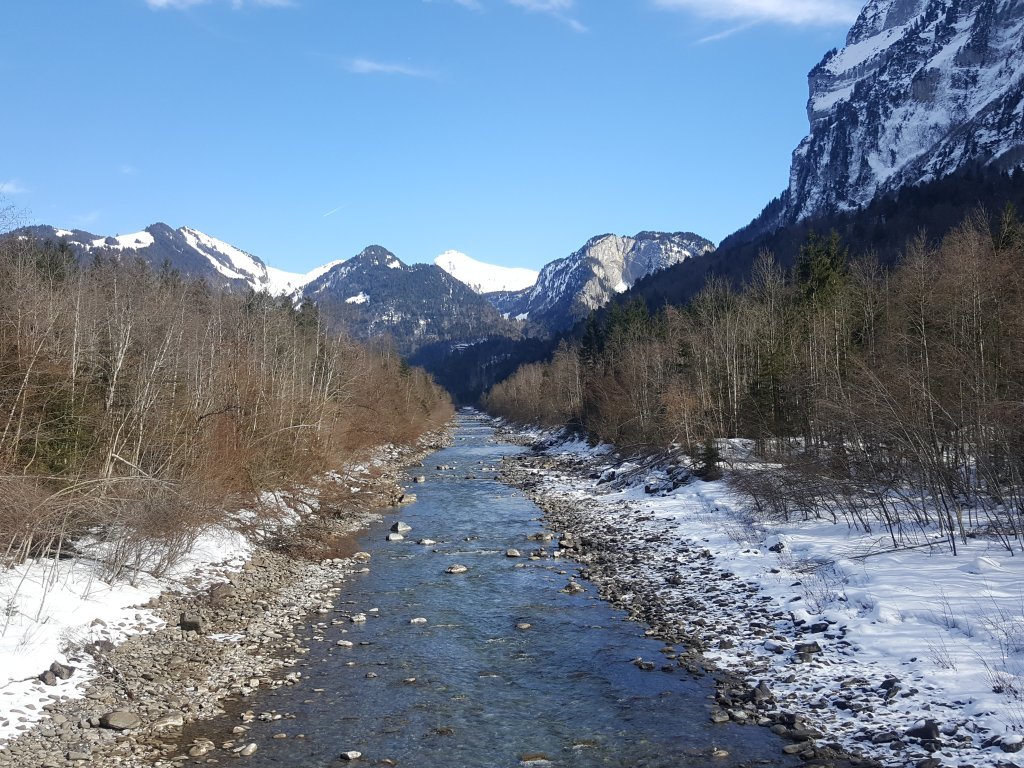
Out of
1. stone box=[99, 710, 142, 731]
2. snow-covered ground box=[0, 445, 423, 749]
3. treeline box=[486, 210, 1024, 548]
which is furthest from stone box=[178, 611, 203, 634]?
treeline box=[486, 210, 1024, 548]

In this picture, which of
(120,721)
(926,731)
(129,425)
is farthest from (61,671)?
(926,731)

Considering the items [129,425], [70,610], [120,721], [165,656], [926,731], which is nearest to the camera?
[926,731]

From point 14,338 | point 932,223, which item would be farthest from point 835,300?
point 932,223

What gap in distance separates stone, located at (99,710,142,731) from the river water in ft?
3.98

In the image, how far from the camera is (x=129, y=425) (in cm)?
2375

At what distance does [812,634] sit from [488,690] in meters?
6.94

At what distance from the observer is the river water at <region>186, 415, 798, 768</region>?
11016mm

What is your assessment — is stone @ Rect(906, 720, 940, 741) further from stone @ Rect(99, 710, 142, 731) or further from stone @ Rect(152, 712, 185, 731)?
stone @ Rect(99, 710, 142, 731)

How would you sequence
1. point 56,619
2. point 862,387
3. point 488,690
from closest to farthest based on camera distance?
point 488,690 → point 56,619 → point 862,387

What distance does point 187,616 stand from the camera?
53.8ft

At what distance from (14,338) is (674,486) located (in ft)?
93.4

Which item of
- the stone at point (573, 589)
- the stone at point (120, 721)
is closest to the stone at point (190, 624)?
the stone at point (120, 721)

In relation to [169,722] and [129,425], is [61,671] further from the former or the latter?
[129,425]

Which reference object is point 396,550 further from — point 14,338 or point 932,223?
point 932,223
